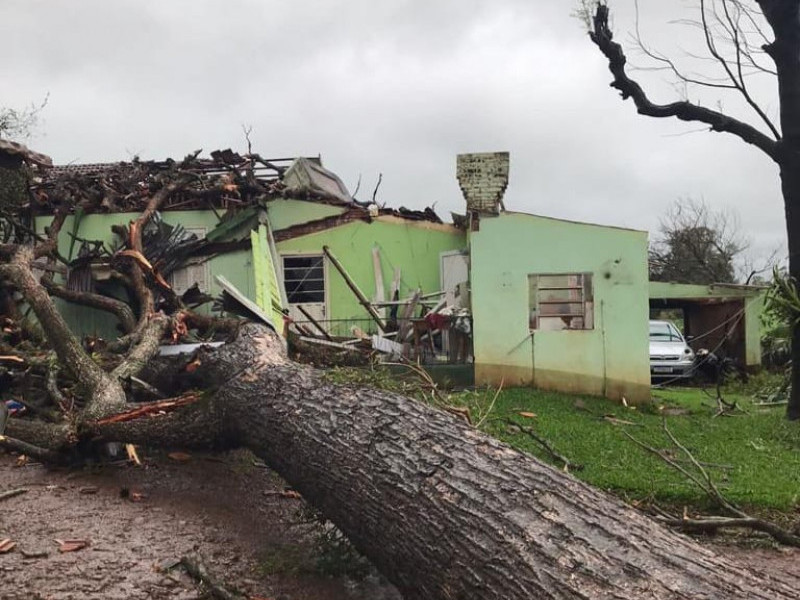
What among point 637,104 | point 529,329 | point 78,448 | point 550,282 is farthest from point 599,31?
point 78,448

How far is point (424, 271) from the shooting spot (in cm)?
1233

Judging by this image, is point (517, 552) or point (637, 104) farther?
point (637, 104)

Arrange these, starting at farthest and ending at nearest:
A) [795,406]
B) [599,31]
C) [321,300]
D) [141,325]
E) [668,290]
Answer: [668,290], [321,300], [599,31], [795,406], [141,325]

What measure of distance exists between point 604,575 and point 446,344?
8641 millimetres

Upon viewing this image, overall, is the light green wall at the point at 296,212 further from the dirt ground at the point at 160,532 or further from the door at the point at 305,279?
the dirt ground at the point at 160,532

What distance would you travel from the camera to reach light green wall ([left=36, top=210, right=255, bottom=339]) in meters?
12.0

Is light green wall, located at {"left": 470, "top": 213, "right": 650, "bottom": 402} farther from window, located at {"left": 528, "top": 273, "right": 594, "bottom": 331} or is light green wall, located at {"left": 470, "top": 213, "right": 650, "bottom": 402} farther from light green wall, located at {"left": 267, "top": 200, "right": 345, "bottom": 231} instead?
light green wall, located at {"left": 267, "top": 200, "right": 345, "bottom": 231}

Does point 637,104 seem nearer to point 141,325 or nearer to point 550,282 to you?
point 550,282

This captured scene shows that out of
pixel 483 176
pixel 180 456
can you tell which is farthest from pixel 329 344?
pixel 180 456

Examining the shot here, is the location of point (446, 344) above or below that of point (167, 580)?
above

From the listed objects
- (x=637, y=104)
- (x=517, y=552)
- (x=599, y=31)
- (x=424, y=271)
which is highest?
(x=599, y=31)

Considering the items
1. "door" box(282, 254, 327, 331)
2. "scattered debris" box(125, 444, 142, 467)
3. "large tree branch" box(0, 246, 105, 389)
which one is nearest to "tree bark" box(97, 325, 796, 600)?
"scattered debris" box(125, 444, 142, 467)

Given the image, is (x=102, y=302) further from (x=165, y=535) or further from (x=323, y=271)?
(x=165, y=535)

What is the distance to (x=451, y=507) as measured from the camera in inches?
103
